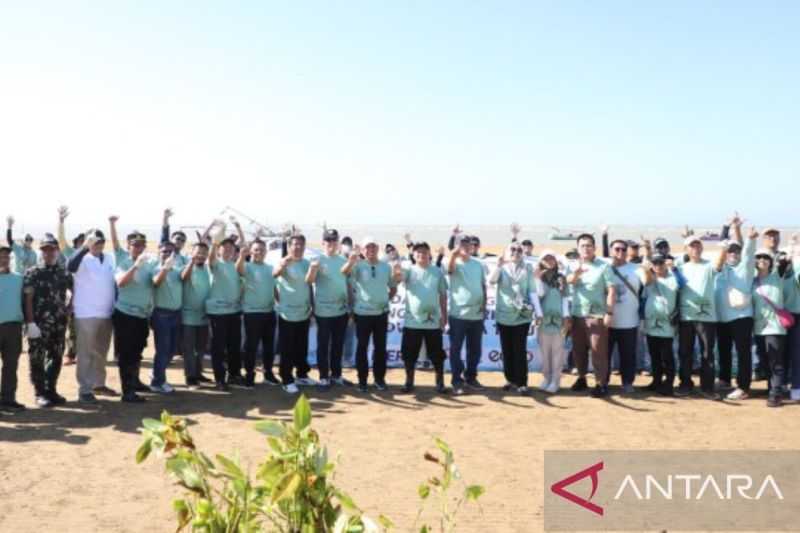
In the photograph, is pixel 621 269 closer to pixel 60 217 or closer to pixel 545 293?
pixel 545 293

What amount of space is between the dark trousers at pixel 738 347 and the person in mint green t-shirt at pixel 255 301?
5903 millimetres

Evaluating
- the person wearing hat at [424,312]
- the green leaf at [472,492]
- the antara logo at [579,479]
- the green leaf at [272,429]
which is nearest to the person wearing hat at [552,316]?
the person wearing hat at [424,312]

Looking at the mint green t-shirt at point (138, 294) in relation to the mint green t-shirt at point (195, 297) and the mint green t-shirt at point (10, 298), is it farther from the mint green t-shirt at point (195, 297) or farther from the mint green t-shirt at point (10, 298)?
the mint green t-shirt at point (10, 298)

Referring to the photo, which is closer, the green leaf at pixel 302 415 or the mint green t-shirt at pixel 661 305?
the green leaf at pixel 302 415

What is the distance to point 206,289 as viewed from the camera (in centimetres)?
854

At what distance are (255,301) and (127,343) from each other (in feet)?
5.38

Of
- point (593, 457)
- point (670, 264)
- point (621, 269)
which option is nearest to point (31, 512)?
point (593, 457)

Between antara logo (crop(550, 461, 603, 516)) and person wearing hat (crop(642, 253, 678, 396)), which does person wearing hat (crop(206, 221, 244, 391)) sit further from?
person wearing hat (crop(642, 253, 678, 396))

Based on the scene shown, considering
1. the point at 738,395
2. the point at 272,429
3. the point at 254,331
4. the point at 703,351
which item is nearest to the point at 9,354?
the point at 254,331

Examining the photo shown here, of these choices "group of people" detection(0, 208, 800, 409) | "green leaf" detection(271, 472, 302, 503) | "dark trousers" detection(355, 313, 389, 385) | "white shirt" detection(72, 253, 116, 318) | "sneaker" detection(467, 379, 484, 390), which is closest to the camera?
"green leaf" detection(271, 472, 302, 503)

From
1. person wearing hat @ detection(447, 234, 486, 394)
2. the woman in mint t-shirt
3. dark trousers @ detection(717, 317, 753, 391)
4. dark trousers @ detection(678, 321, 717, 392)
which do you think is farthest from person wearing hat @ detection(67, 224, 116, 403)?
dark trousers @ detection(717, 317, 753, 391)

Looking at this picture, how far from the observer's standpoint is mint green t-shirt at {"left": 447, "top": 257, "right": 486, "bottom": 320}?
8.42 m

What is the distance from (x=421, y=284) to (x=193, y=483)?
23.4 feet

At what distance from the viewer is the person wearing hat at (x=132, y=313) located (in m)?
7.84
